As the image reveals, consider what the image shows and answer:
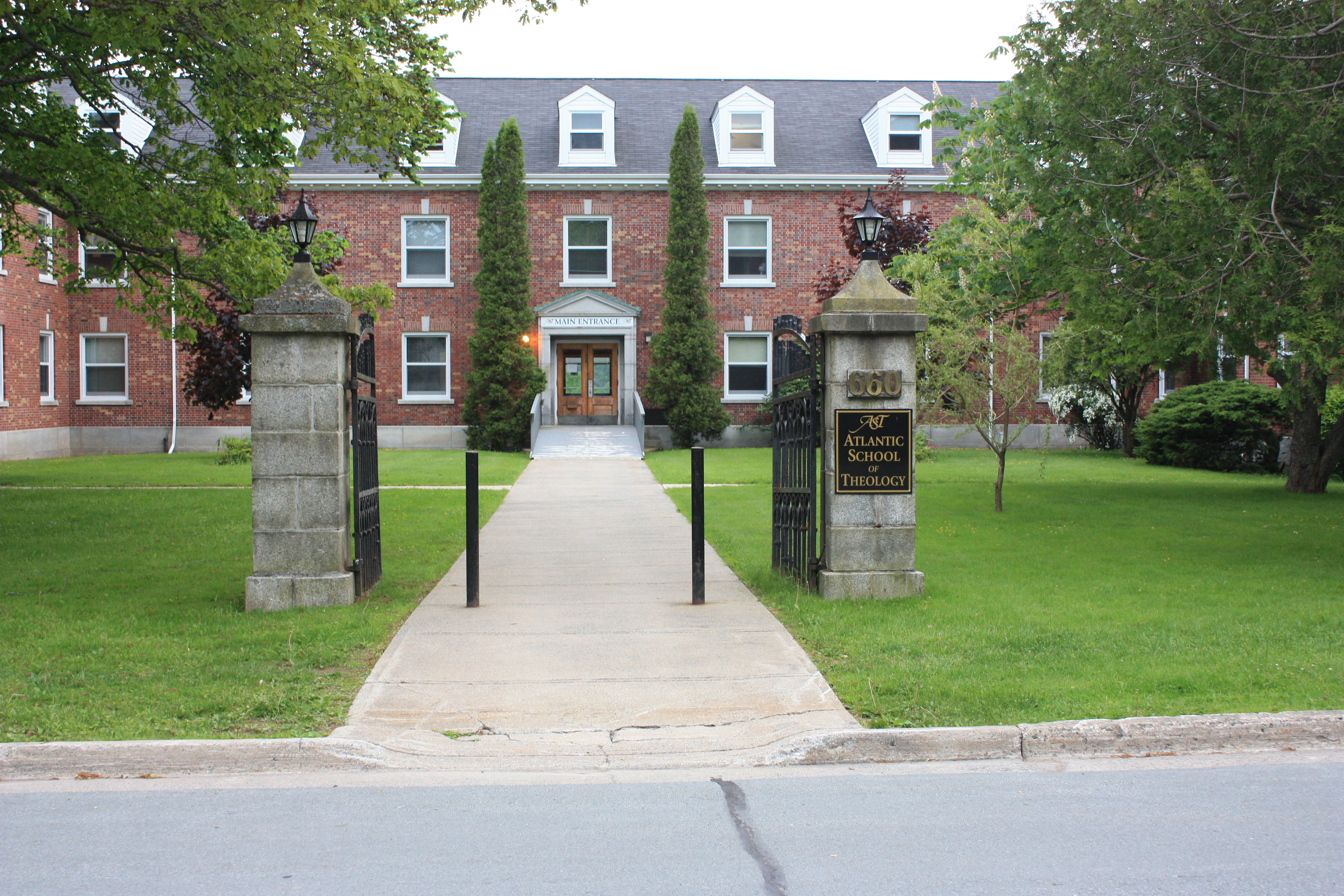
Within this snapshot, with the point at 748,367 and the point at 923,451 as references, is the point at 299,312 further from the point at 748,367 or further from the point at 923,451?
the point at 748,367

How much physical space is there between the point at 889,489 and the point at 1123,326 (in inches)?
207

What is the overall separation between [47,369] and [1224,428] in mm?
29103

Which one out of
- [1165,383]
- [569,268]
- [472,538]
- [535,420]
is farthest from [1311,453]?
[569,268]

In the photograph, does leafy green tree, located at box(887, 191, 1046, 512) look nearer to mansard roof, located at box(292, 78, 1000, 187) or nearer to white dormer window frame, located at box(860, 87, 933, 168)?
mansard roof, located at box(292, 78, 1000, 187)

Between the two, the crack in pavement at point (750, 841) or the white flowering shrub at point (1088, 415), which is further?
the white flowering shrub at point (1088, 415)

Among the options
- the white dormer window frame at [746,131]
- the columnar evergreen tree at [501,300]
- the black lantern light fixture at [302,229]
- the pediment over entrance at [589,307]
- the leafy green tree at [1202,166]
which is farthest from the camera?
the white dormer window frame at [746,131]

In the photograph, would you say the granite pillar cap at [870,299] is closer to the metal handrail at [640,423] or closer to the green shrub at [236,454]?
the metal handrail at [640,423]

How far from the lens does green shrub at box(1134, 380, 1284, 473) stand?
22141 mm

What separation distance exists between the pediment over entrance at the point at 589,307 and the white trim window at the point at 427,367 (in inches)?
125

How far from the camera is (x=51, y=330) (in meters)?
26.7

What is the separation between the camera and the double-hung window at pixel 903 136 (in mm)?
29203

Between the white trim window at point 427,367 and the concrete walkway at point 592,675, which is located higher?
the white trim window at point 427,367

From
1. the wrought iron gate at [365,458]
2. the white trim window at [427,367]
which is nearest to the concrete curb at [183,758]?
the wrought iron gate at [365,458]

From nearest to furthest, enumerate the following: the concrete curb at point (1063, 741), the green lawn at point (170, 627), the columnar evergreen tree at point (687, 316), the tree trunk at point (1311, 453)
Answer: the concrete curb at point (1063, 741) < the green lawn at point (170, 627) < the tree trunk at point (1311, 453) < the columnar evergreen tree at point (687, 316)
